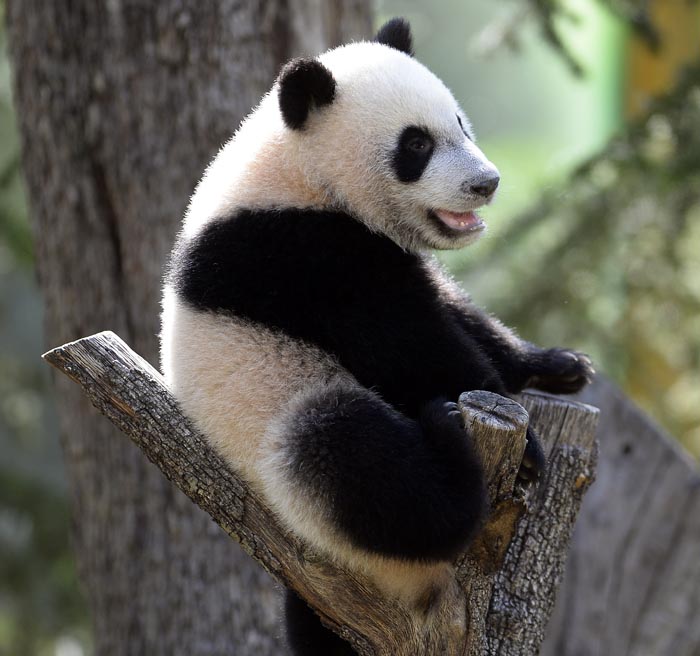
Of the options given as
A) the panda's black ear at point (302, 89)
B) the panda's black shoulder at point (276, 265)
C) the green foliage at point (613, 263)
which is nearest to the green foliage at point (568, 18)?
the green foliage at point (613, 263)

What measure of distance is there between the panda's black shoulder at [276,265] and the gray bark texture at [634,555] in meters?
1.78

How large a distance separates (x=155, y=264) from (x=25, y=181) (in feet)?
2.30

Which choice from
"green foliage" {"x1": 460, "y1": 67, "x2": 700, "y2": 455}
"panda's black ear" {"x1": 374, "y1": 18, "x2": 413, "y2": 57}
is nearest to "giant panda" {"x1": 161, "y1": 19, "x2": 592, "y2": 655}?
"panda's black ear" {"x1": 374, "y1": 18, "x2": 413, "y2": 57}

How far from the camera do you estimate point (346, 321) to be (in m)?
2.46

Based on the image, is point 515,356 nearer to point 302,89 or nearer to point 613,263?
point 302,89

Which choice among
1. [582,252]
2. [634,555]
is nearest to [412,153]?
[634,555]

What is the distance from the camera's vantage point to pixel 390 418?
92.3 inches

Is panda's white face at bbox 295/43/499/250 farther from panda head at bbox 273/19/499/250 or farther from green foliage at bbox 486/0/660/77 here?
green foliage at bbox 486/0/660/77

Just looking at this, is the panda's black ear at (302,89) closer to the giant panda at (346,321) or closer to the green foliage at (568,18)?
the giant panda at (346,321)

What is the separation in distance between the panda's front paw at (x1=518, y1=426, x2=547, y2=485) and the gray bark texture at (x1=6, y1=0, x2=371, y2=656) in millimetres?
1564

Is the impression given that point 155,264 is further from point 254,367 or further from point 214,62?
point 254,367

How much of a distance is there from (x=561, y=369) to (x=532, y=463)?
63 cm

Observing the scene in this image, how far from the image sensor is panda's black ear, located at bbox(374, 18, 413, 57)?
3070 millimetres

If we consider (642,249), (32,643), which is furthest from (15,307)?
(642,249)
